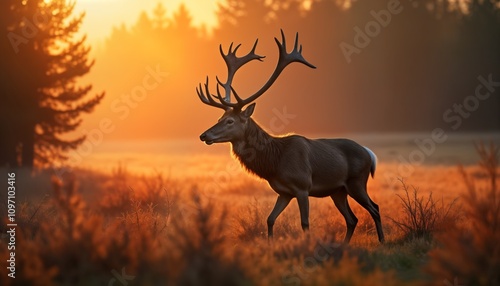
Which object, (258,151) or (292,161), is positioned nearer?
(292,161)

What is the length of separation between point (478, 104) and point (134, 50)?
1589 inches

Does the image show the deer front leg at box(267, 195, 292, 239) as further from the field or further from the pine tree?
the pine tree

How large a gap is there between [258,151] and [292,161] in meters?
0.57

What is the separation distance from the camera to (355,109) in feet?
205

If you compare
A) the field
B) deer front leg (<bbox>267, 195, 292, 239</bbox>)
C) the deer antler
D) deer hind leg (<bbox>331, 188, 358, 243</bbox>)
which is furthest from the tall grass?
the deer antler

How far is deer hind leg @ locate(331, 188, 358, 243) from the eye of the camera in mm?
11359

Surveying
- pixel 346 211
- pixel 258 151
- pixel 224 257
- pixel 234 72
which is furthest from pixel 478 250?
pixel 234 72

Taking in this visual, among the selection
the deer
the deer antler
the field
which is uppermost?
the deer antler

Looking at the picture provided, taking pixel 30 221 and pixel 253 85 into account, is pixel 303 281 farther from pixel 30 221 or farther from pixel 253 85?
pixel 253 85

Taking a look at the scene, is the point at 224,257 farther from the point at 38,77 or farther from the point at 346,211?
the point at 38,77

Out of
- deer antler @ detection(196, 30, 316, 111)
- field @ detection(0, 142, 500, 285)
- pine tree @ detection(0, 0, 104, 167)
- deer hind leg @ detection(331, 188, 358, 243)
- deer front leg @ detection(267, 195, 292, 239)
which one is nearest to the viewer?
field @ detection(0, 142, 500, 285)

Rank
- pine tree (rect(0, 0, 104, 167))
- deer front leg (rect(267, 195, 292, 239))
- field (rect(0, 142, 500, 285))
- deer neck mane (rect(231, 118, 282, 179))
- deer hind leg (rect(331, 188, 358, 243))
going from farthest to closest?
pine tree (rect(0, 0, 104, 167))
deer hind leg (rect(331, 188, 358, 243))
deer neck mane (rect(231, 118, 282, 179))
deer front leg (rect(267, 195, 292, 239))
field (rect(0, 142, 500, 285))

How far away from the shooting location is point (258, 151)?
10734 mm

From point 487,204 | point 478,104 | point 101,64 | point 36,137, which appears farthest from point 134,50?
point 487,204
